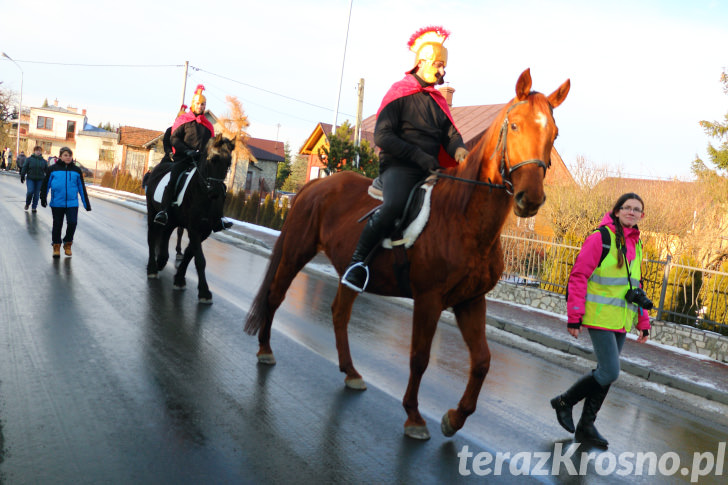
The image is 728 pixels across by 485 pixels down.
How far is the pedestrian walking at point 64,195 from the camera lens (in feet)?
35.6

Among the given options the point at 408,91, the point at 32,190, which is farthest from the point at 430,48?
the point at 32,190

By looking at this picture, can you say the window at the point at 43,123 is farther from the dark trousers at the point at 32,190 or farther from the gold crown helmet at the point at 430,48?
the gold crown helmet at the point at 430,48

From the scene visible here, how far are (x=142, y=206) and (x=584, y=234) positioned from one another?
19474 millimetres

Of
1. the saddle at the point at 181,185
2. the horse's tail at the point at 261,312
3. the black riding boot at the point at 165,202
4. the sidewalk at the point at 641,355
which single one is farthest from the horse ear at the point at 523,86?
the black riding boot at the point at 165,202

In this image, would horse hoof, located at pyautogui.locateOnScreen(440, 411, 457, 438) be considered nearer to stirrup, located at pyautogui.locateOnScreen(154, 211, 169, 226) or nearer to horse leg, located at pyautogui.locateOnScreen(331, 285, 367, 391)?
horse leg, located at pyautogui.locateOnScreen(331, 285, 367, 391)

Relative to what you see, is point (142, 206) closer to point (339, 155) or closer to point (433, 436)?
point (339, 155)

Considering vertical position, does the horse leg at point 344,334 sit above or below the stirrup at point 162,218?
below

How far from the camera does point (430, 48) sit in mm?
4867

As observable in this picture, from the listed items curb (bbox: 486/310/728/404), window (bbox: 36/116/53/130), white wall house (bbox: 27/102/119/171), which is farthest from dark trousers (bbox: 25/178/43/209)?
window (bbox: 36/116/53/130)

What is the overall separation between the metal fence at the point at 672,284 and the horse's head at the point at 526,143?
22.9 feet

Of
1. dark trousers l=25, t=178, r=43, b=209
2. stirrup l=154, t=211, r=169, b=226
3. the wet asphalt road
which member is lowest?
the wet asphalt road

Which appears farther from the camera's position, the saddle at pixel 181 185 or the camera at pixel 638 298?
the saddle at pixel 181 185

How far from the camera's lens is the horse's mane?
422cm

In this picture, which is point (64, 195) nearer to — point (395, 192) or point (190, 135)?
point (190, 135)
